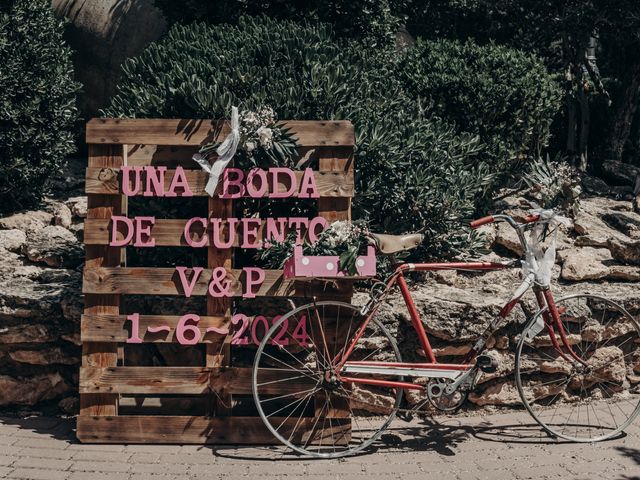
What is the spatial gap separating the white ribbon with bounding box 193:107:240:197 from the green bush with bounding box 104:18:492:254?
225 millimetres

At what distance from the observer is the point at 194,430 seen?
5453 millimetres

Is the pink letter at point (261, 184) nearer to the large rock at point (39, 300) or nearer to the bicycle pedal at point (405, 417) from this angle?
the large rock at point (39, 300)

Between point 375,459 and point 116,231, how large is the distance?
7.30 feet

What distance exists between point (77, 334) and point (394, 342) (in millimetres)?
2272

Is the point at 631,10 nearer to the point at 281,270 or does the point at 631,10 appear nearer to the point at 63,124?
the point at 281,270

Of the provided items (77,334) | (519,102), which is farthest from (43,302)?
(519,102)

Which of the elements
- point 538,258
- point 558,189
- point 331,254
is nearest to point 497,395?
point 538,258

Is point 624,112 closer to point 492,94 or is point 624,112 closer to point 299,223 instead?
point 492,94

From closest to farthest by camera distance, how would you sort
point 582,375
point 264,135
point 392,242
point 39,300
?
1. point 392,242
2. point 264,135
3. point 582,375
4. point 39,300

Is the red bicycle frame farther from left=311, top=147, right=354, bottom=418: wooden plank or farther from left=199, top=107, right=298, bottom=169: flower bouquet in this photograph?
left=199, top=107, right=298, bottom=169: flower bouquet

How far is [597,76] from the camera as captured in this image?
8.62 m

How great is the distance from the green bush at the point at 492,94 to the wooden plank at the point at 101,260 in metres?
2.88

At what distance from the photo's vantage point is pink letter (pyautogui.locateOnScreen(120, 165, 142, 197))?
5375 millimetres

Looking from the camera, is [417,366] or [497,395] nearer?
[417,366]
